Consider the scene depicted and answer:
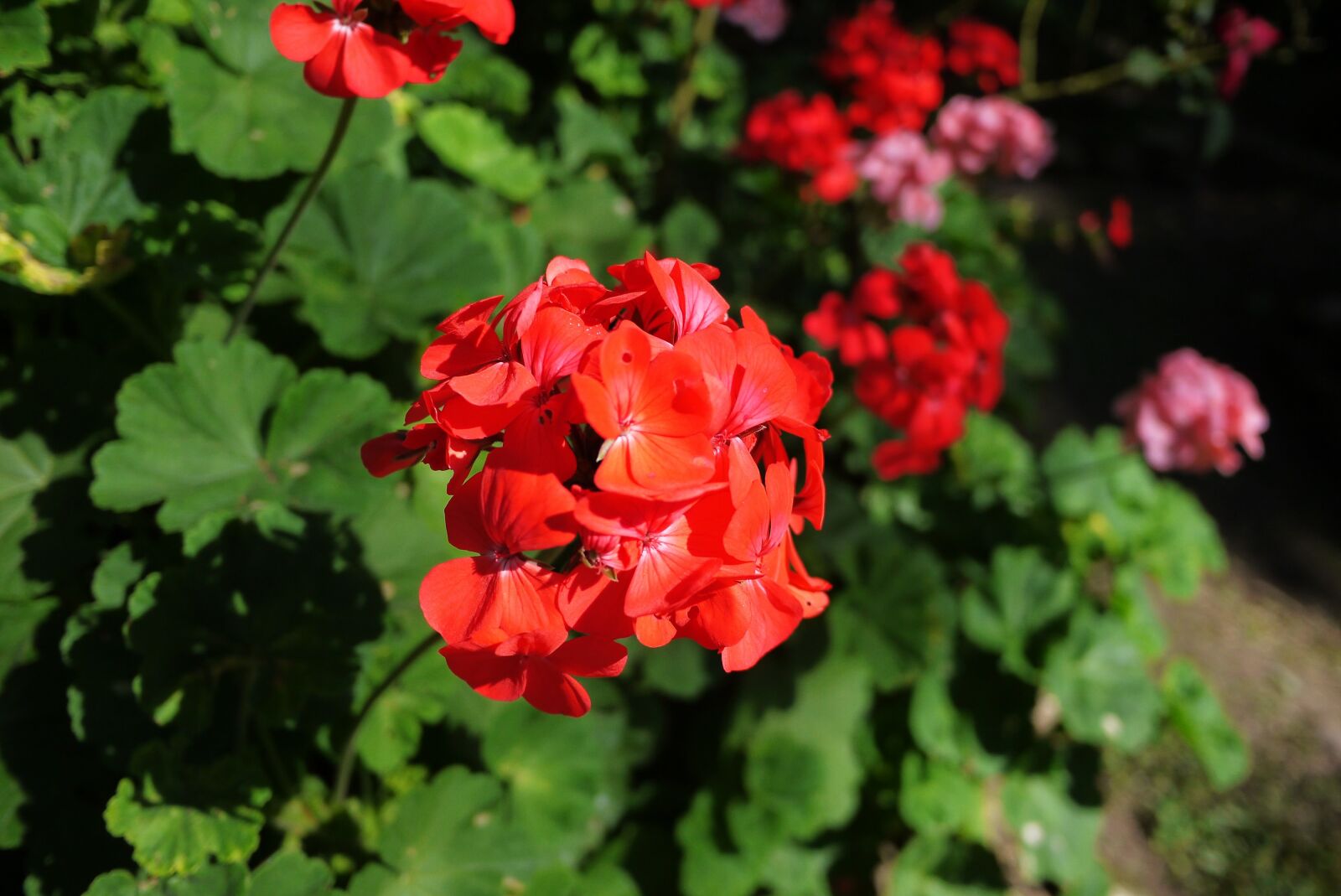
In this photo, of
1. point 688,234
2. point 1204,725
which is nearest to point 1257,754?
point 1204,725

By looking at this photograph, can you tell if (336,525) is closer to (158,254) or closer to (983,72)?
(158,254)

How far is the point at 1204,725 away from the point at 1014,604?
2.86 feet

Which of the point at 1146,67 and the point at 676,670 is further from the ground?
the point at 1146,67

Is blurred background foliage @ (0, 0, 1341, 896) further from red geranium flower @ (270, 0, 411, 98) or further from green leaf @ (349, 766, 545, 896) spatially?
red geranium flower @ (270, 0, 411, 98)

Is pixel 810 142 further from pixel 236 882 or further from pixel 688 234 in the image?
pixel 236 882

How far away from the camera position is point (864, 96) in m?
2.93

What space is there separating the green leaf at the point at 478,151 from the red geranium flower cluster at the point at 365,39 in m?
1.10

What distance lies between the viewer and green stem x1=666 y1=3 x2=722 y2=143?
9.27ft

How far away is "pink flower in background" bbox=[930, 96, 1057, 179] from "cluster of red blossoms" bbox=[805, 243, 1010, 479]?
1.02m

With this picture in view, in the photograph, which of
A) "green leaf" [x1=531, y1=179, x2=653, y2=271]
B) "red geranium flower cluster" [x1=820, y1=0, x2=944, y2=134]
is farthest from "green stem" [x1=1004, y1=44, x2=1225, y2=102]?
"green leaf" [x1=531, y1=179, x2=653, y2=271]

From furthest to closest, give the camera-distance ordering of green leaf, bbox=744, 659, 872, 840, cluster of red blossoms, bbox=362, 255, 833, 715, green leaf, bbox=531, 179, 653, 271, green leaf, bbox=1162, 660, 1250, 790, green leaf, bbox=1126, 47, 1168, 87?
green leaf, bbox=1162, 660, 1250, 790 < green leaf, bbox=1126, 47, 1168, 87 < green leaf, bbox=531, 179, 653, 271 < green leaf, bbox=744, 659, 872, 840 < cluster of red blossoms, bbox=362, 255, 833, 715

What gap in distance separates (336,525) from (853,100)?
2.60 metres

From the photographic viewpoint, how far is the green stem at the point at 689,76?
9.27 ft

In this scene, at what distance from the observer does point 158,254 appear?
1.41 metres
